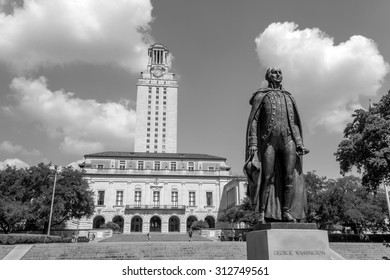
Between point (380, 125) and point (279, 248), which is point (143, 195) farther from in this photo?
point (279, 248)

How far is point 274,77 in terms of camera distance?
6.40 meters

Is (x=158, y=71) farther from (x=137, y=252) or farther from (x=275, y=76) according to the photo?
(x=275, y=76)

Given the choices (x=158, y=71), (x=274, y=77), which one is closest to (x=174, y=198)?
(x=158, y=71)

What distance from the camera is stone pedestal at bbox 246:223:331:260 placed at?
482cm

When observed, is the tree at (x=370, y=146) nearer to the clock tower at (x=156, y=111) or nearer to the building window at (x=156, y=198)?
the building window at (x=156, y=198)

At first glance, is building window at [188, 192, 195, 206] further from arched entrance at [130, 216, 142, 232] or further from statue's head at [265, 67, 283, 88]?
statue's head at [265, 67, 283, 88]

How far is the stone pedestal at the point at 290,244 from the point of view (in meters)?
4.82

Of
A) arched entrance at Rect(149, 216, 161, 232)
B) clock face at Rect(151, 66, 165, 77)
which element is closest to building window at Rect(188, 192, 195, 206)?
arched entrance at Rect(149, 216, 161, 232)

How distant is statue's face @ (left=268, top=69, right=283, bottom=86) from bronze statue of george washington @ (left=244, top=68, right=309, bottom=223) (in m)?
0.38

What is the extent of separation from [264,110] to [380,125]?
1901cm

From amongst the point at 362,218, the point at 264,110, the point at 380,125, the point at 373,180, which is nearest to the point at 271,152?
the point at 264,110

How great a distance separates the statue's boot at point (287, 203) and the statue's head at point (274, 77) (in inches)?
80.6

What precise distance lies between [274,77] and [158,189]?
6524 centimetres

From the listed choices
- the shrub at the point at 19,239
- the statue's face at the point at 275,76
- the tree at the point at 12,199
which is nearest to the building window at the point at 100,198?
the tree at the point at 12,199
